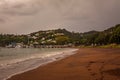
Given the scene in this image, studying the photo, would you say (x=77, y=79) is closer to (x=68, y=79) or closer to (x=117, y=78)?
(x=68, y=79)

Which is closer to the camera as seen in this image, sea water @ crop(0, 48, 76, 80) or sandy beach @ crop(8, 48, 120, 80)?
sandy beach @ crop(8, 48, 120, 80)

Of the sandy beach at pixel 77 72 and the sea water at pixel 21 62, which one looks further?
the sea water at pixel 21 62

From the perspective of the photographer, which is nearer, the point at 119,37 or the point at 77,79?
the point at 77,79

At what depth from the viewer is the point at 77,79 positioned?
1409 centimetres

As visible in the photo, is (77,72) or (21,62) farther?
(21,62)

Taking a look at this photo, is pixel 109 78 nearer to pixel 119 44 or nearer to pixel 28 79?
pixel 28 79

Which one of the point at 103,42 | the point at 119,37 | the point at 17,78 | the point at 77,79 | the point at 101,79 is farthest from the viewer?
the point at 103,42

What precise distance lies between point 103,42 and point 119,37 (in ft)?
131

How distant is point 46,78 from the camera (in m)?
15.0

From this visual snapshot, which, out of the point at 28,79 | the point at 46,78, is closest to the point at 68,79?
the point at 46,78

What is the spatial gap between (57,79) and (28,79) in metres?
1.96

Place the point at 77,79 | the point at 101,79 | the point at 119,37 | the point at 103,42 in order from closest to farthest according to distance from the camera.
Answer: the point at 101,79, the point at 77,79, the point at 119,37, the point at 103,42

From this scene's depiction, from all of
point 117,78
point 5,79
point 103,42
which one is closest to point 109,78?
point 117,78

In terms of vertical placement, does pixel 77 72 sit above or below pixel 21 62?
below
